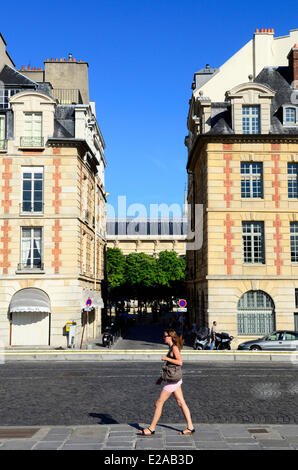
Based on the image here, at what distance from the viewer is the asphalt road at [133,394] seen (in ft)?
37.4

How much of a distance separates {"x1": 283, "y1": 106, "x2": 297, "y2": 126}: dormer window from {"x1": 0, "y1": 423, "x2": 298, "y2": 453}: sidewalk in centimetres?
2494

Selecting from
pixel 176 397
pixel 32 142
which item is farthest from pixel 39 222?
pixel 176 397

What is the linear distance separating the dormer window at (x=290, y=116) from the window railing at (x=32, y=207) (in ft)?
51.7

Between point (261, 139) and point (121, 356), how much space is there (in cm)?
1533

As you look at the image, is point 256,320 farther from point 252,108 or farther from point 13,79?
point 13,79

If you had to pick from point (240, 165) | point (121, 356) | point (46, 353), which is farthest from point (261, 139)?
point (46, 353)

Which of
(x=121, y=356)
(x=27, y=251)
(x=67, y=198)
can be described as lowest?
(x=121, y=356)

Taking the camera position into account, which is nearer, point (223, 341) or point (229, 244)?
point (223, 341)

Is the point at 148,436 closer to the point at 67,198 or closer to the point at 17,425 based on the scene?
the point at 17,425

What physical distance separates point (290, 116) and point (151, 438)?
2693cm

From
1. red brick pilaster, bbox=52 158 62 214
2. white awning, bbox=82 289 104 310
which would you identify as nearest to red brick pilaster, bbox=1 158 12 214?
red brick pilaster, bbox=52 158 62 214

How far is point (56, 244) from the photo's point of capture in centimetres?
3116
